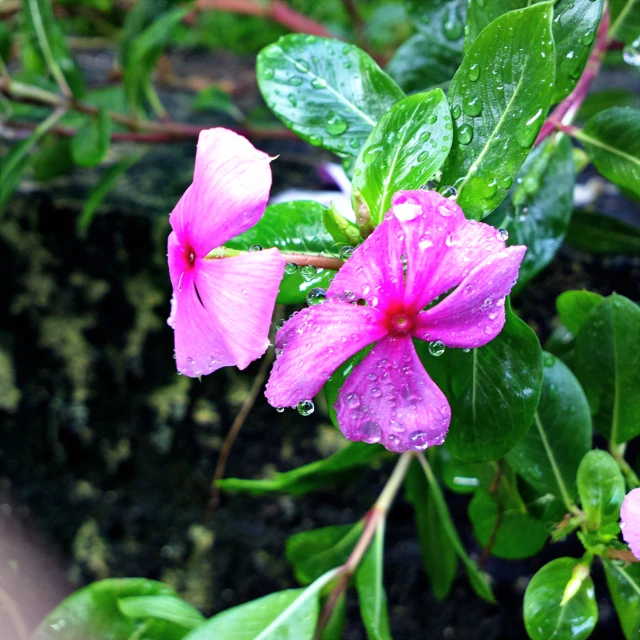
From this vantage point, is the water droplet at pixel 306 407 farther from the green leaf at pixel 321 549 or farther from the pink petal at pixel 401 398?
the green leaf at pixel 321 549

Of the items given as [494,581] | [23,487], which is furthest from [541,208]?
[23,487]

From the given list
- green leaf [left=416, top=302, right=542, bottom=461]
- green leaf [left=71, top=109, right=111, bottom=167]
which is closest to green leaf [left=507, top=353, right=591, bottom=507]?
green leaf [left=416, top=302, right=542, bottom=461]

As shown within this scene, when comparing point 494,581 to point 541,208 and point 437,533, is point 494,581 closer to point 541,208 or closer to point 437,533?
point 437,533

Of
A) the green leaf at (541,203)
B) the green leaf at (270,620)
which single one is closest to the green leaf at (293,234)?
the green leaf at (541,203)

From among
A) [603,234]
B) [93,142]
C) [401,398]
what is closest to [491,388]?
[401,398]

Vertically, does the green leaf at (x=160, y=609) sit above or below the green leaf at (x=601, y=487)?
below

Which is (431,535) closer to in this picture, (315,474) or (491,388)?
(315,474)

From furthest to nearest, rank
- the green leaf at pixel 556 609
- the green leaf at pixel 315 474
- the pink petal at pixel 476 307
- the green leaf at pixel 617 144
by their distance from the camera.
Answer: the green leaf at pixel 315 474, the green leaf at pixel 617 144, the green leaf at pixel 556 609, the pink petal at pixel 476 307
